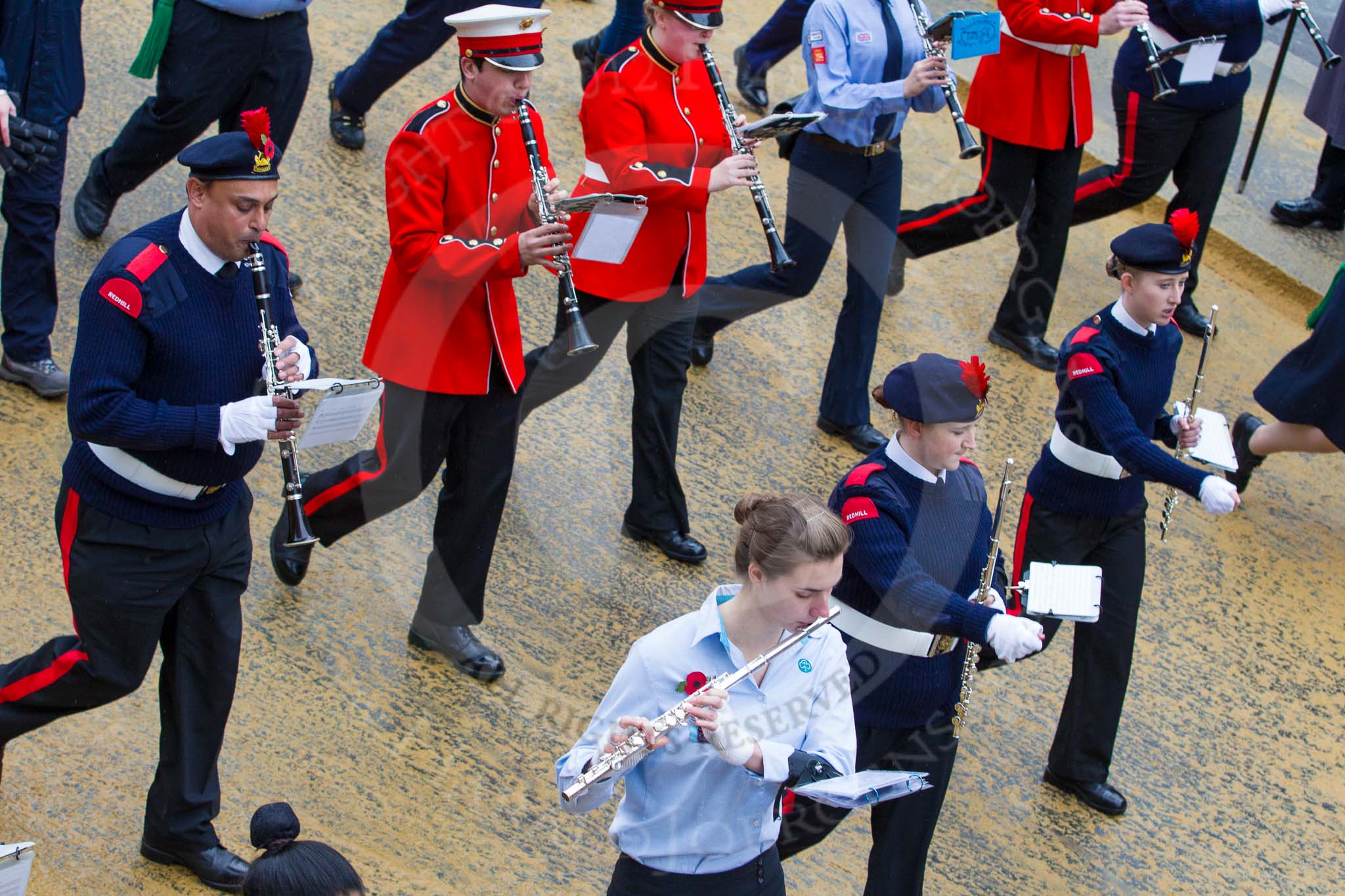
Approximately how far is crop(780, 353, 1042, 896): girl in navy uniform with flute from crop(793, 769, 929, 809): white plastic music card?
69 centimetres

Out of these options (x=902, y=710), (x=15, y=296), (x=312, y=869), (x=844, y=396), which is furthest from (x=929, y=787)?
(x=15, y=296)

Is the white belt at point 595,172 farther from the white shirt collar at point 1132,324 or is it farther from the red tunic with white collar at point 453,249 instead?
the white shirt collar at point 1132,324

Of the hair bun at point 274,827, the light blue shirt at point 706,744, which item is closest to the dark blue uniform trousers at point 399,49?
the light blue shirt at point 706,744

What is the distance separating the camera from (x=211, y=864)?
3688mm

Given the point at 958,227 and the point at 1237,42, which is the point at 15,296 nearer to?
the point at 958,227

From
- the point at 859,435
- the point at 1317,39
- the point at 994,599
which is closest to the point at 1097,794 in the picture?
the point at 994,599

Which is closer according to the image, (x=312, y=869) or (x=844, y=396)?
(x=312, y=869)

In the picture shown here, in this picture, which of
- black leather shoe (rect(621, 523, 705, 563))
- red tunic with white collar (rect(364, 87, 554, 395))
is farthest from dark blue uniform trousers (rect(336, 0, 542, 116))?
black leather shoe (rect(621, 523, 705, 563))

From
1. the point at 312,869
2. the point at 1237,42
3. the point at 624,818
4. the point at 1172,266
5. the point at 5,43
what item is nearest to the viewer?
the point at 312,869

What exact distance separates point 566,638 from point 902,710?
1397 mm

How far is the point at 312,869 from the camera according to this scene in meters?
2.31

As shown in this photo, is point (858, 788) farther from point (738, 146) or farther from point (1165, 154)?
point (1165, 154)

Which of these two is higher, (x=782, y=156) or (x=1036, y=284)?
(x=782, y=156)

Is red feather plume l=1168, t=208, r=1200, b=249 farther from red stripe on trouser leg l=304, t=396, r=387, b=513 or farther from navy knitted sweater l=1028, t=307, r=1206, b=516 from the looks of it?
red stripe on trouser leg l=304, t=396, r=387, b=513
